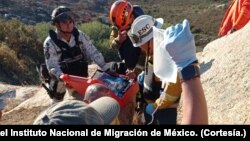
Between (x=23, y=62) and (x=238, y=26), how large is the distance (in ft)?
31.8

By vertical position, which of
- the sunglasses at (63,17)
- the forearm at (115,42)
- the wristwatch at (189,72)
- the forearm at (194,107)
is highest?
the wristwatch at (189,72)

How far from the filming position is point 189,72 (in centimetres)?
254

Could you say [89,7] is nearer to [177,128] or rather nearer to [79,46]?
[79,46]

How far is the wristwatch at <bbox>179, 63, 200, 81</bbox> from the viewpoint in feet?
8.25

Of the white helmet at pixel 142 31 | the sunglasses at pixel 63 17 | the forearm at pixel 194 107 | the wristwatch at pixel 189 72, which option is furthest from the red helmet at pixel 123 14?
the forearm at pixel 194 107

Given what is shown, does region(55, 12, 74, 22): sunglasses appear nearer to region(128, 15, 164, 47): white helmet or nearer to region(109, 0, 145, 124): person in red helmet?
region(109, 0, 145, 124): person in red helmet

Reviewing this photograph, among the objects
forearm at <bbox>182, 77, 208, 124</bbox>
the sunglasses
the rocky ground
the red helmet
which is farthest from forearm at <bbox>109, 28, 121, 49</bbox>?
forearm at <bbox>182, 77, 208, 124</bbox>

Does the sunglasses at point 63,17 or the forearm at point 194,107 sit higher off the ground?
the forearm at point 194,107

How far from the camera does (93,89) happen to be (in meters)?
4.48

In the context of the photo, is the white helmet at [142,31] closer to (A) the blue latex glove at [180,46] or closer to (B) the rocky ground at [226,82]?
(B) the rocky ground at [226,82]

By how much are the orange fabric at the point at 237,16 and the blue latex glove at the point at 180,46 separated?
5665 mm

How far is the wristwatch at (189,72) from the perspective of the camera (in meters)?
2.52

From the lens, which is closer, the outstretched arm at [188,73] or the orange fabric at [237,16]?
the outstretched arm at [188,73]

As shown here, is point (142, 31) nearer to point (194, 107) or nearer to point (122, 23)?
point (122, 23)
